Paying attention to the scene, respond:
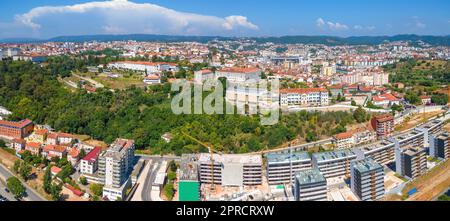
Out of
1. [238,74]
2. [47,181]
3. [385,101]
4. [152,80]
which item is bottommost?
[47,181]

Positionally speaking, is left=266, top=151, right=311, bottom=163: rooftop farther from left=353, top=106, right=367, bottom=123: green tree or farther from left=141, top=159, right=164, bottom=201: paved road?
left=353, top=106, right=367, bottom=123: green tree

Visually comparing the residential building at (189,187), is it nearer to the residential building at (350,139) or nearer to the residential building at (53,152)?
the residential building at (53,152)

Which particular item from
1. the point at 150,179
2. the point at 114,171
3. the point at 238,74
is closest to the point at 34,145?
the point at 114,171

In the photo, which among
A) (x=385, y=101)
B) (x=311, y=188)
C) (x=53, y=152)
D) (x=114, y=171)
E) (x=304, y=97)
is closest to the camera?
(x=311, y=188)

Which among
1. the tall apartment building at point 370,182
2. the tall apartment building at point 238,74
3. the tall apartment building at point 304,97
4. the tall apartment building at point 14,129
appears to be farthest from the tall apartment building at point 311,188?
the tall apartment building at point 238,74

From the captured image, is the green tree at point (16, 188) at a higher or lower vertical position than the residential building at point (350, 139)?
lower

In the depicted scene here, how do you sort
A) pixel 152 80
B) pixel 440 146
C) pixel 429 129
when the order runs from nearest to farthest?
pixel 440 146 < pixel 429 129 < pixel 152 80

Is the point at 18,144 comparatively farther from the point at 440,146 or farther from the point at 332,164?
the point at 440,146
